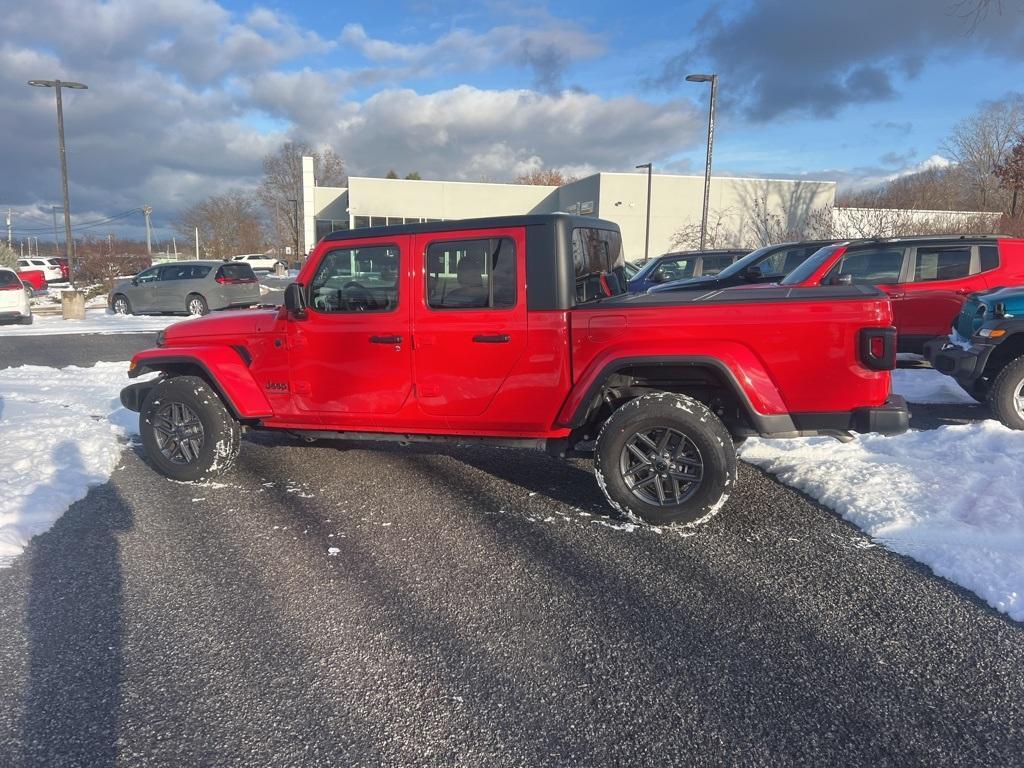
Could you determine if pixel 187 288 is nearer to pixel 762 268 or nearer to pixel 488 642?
pixel 762 268

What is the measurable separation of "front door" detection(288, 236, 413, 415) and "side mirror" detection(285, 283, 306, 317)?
50 millimetres

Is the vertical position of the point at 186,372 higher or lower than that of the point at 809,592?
higher

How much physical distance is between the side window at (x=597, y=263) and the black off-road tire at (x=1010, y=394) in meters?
3.54

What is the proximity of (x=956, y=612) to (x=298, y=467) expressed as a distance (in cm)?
464

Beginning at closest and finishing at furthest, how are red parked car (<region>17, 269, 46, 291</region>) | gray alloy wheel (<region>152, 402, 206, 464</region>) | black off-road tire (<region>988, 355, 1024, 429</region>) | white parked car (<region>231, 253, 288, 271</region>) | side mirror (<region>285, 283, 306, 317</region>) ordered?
1. side mirror (<region>285, 283, 306, 317</region>)
2. gray alloy wheel (<region>152, 402, 206, 464</region>)
3. black off-road tire (<region>988, 355, 1024, 429</region>)
4. red parked car (<region>17, 269, 46, 291</region>)
5. white parked car (<region>231, 253, 288, 271</region>)

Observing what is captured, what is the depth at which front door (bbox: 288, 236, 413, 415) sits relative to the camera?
4.82m

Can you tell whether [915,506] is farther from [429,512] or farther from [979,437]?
[429,512]

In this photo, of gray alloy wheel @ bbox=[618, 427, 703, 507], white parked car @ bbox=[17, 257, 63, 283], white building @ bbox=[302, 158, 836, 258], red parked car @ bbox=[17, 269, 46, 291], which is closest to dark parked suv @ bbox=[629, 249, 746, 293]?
gray alloy wheel @ bbox=[618, 427, 703, 507]

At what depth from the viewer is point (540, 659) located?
117 inches

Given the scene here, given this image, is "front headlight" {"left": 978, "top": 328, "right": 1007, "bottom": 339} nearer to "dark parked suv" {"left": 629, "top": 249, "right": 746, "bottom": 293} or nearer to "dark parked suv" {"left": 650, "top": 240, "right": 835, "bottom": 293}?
"dark parked suv" {"left": 650, "top": 240, "right": 835, "bottom": 293}

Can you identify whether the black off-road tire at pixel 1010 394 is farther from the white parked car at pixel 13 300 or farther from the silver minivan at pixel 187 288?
the white parked car at pixel 13 300

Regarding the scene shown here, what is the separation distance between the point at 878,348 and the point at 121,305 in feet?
71.6

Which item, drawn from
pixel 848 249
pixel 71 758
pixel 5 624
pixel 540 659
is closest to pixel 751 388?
pixel 540 659

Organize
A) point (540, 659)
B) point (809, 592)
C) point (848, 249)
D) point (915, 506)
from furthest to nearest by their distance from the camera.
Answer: point (848, 249) < point (915, 506) < point (809, 592) < point (540, 659)
